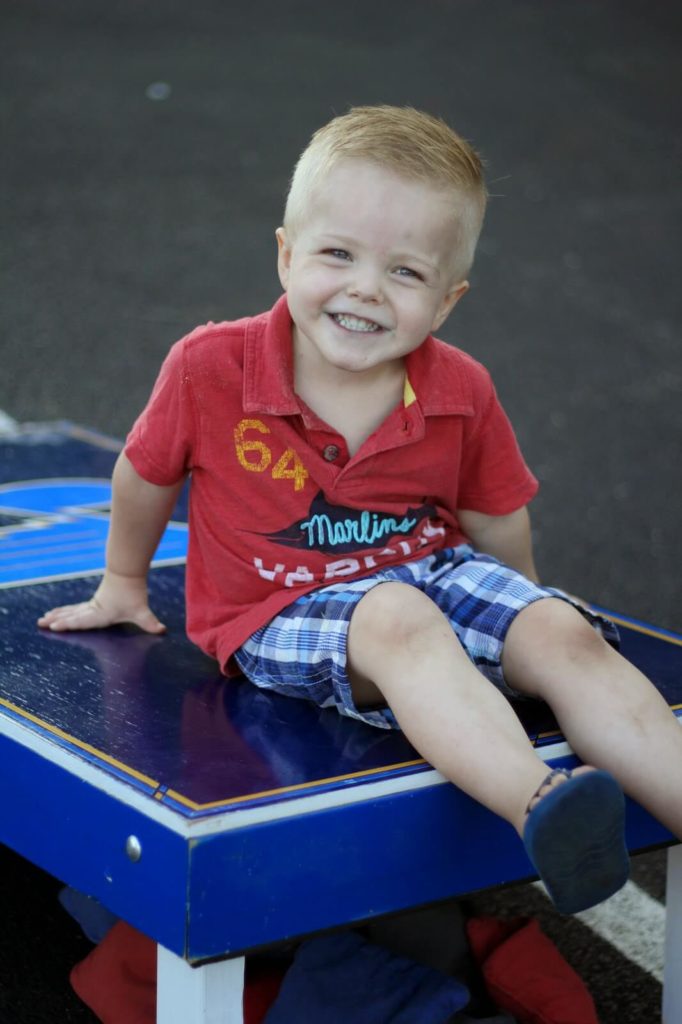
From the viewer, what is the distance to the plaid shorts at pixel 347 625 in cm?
184

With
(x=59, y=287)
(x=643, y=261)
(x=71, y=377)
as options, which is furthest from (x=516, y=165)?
(x=71, y=377)

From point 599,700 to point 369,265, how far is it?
61cm

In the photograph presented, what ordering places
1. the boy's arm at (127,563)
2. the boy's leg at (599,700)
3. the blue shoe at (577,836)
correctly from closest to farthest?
the blue shoe at (577,836) < the boy's leg at (599,700) < the boy's arm at (127,563)

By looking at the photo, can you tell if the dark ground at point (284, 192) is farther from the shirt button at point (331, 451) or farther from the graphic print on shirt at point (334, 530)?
the shirt button at point (331, 451)

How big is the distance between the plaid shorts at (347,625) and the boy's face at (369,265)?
31 centimetres

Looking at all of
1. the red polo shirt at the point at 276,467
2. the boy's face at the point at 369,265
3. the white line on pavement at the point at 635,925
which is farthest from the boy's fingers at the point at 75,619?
the white line on pavement at the point at 635,925

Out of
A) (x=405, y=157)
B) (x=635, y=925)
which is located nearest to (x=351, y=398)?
(x=405, y=157)

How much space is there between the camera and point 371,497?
201 cm

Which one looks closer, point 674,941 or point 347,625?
point 347,625

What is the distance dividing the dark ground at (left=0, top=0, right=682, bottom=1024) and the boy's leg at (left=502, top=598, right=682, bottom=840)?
541 mm

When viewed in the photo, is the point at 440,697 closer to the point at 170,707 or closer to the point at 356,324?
the point at 170,707

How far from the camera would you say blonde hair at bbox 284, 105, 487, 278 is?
6.09ft

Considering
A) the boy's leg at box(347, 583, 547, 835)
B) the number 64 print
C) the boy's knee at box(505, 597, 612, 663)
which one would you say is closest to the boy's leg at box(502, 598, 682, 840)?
the boy's knee at box(505, 597, 612, 663)

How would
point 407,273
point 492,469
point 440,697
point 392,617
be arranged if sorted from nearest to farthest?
point 440,697, point 392,617, point 407,273, point 492,469
